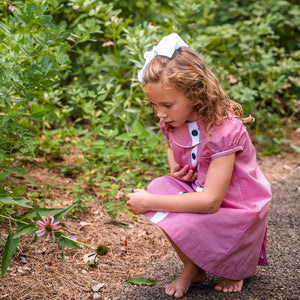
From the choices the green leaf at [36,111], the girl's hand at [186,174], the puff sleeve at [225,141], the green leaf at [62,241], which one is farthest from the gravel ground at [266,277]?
the green leaf at [36,111]

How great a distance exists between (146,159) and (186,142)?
5.18 ft

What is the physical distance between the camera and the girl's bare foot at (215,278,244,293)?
72.1 inches

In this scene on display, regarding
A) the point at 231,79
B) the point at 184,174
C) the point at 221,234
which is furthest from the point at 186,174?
the point at 231,79

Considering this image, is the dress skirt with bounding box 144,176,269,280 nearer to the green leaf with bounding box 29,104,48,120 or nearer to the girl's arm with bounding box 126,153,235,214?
the girl's arm with bounding box 126,153,235,214

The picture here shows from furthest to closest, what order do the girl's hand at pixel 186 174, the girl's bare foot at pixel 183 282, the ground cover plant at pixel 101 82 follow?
the ground cover plant at pixel 101 82
the girl's hand at pixel 186 174
the girl's bare foot at pixel 183 282

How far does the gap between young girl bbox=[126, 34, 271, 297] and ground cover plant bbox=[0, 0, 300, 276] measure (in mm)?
576

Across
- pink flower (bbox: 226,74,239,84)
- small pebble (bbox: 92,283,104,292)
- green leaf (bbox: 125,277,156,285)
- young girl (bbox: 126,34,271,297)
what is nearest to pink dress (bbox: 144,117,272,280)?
young girl (bbox: 126,34,271,297)

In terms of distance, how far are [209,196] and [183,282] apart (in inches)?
16.9

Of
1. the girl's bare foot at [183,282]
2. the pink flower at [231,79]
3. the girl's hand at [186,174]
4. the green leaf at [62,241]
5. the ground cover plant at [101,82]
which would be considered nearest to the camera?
the green leaf at [62,241]

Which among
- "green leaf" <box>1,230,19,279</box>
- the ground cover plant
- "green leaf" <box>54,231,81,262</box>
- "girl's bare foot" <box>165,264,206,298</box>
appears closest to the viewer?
"green leaf" <box>1,230,19,279</box>

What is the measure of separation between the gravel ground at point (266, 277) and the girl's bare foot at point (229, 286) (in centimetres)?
2

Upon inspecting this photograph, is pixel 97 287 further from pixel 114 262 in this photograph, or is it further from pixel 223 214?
pixel 223 214

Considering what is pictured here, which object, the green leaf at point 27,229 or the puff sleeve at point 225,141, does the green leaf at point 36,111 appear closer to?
the green leaf at point 27,229

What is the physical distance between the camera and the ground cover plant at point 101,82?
2123 millimetres
